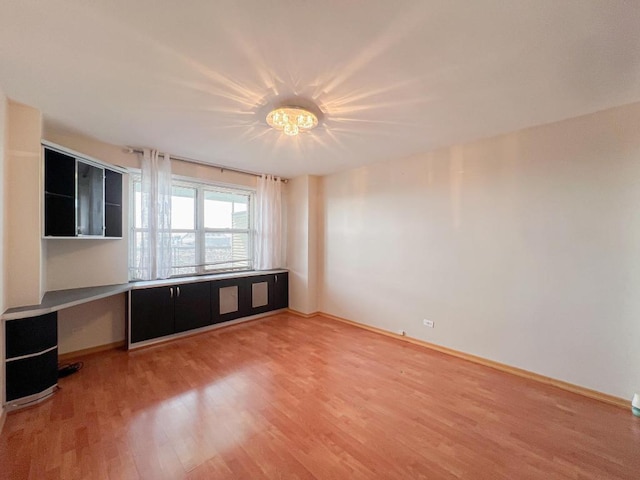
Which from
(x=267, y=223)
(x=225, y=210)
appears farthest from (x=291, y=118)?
(x=225, y=210)

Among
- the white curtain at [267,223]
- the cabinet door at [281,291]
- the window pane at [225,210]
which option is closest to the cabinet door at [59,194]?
the window pane at [225,210]

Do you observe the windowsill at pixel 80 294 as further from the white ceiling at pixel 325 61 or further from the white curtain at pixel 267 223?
the white ceiling at pixel 325 61

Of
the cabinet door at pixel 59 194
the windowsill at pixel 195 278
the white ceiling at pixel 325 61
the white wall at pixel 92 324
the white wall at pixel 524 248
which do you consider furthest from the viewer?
the windowsill at pixel 195 278

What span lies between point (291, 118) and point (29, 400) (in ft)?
10.9

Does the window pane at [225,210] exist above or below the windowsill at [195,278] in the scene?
above

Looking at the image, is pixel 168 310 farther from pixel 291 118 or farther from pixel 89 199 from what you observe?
pixel 291 118

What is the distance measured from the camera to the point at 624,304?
2225 mm

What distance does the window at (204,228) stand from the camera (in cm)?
357

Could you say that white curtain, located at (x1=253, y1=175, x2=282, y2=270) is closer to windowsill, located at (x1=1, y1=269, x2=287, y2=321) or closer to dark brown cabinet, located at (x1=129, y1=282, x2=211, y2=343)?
windowsill, located at (x1=1, y1=269, x2=287, y2=321)

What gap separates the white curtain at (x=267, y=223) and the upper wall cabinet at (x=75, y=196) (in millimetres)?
2181

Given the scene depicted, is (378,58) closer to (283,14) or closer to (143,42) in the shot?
(283,14)

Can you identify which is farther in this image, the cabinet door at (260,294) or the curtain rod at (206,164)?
the cabinet door at (260,294)

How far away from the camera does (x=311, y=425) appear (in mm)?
1935

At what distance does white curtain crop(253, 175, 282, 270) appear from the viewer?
15.6ft
